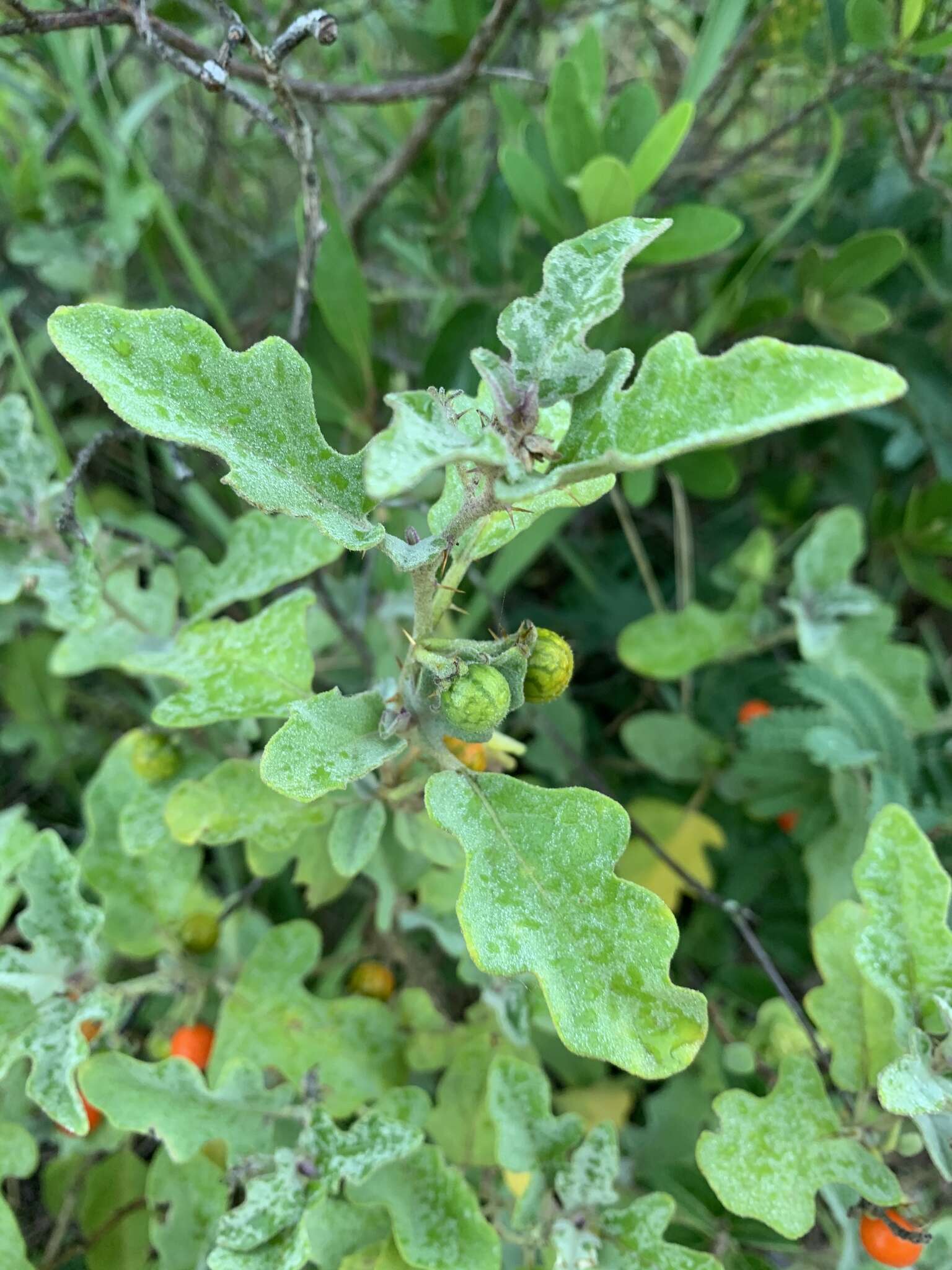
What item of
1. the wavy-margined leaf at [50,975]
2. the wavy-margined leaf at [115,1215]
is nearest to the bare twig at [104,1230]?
the wavy-margined leaf at [115,1215]

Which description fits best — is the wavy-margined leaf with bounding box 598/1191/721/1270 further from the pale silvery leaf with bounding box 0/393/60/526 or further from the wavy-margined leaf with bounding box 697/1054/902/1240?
the pale silvery leaf with bounding box 0/393/60/526

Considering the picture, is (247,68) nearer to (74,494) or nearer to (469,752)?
(74,494)

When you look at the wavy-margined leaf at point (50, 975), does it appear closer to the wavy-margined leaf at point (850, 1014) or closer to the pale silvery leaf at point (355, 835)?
the pale silvery leaf at point (355, 835)

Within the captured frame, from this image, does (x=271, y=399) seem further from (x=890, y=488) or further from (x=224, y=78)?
(x=890, y=488)

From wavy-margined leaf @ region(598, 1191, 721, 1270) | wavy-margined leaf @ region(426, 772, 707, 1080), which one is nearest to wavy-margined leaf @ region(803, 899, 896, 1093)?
wavy-margined leaf @ region(598, 1191, 721, 1270)

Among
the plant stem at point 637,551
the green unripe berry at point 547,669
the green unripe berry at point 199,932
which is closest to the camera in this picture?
the green unripe berry at point 547,669
